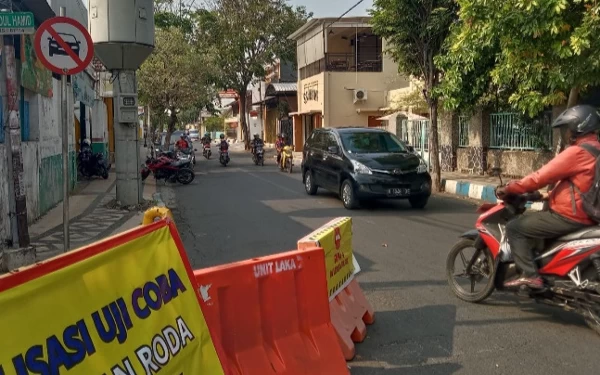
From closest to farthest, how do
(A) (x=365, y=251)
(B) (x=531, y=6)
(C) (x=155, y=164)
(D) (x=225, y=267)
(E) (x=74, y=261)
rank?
(E) (x=74, y=261) < (D) (x=225, y=267) < (A) (x=365, y=251) < (B) (x=531, y=6) < (C) (x=155, y=164)

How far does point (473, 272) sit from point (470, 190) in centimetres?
996

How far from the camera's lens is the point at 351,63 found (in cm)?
3522

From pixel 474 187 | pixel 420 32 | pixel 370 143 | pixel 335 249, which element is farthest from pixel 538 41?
pixel 335 249

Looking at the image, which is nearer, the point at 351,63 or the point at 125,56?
the point at 125,56

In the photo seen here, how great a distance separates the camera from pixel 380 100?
34125 mm

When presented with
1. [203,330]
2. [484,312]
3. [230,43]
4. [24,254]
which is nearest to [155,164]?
[24,254]

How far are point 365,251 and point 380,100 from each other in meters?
26.1

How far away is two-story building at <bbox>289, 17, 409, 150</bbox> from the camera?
33781 mm

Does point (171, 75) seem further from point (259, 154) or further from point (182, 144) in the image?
point (259, 154)

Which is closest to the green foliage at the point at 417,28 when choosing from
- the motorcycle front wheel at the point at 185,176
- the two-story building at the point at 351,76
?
the motorcycle front wheel at the point at 185,176

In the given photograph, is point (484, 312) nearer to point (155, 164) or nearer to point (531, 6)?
point (531, 6)

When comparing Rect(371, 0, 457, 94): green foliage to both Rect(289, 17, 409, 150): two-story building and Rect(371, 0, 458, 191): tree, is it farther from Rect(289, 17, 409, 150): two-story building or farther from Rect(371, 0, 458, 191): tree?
Rect(289, 17, 409, 150): two-story building

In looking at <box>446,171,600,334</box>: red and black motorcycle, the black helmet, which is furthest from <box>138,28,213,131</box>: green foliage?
the black helmet

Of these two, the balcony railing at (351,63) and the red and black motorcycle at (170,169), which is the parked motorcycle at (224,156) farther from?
the red and black motorcycle at (170,169)
